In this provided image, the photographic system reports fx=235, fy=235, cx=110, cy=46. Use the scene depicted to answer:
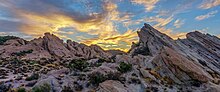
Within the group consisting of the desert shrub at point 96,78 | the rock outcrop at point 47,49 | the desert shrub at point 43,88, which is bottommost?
the rock outcrop at point 47,49

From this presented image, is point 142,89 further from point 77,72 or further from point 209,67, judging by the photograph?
point 209,67

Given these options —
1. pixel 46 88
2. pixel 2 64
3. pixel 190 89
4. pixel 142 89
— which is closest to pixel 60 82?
pixel 46 88

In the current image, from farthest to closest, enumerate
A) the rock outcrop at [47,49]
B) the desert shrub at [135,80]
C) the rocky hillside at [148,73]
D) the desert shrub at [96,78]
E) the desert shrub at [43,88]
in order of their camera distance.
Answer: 1. the rock outcrop at [47,49]
2. the desert shrub at [135,80]
3. the rocky hillside at [148,73]
4. the desert shrub at [96,78]
5. the desert shrub at [43,88]

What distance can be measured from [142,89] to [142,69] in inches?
242

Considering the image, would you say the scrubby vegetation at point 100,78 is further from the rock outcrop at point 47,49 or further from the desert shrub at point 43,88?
the rock outcrop at point 47,49

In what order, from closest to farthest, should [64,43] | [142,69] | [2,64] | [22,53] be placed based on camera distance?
1. [142,69]
2. [2,64]
3. [22,53]
4. [64,43]

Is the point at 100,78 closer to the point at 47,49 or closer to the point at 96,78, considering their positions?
the point at 96,78

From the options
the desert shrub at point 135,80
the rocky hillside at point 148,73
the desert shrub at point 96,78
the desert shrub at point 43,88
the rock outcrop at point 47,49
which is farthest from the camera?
the rock outcrop at point 47,49

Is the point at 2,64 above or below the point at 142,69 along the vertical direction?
below

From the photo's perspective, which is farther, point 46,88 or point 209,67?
point 209,67

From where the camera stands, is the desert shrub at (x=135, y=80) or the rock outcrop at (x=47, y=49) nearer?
the desert shrub at (x=135, y=80)

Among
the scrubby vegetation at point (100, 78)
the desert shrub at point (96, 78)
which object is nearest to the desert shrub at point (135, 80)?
the scrubby vegetation at point (100, 78)

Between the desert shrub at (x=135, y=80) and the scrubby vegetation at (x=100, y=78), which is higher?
the scrubby vegetation at (x=100, y=78)

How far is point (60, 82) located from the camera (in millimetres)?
33125
